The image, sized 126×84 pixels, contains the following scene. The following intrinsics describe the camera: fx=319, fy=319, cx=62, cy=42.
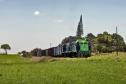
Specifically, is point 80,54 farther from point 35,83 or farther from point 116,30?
point 35,83

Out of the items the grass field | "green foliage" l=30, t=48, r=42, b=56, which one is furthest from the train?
"green foliage" l=30, t=48, r=42, b=56

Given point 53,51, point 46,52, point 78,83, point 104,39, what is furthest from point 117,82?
point 104,39

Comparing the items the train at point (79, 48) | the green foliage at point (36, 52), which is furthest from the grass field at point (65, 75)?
the green foliage at point (36, 52)

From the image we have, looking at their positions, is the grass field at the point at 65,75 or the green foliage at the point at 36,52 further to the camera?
the green foliage at the point at 36,52

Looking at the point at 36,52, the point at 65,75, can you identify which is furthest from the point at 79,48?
the point at 36,52

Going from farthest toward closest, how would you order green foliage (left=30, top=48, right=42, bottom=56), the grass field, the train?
1. green foliage (left=30, top=48, right=42, bottom=56)
2. the train
3. the grass field

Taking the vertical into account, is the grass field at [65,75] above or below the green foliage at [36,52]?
below

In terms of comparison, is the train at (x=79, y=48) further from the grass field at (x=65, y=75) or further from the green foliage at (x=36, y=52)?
the green foliage at (x=36, y=52)

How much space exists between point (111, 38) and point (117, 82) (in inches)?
5611

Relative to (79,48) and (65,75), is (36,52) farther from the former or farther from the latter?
(65,75)

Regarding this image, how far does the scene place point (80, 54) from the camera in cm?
8512

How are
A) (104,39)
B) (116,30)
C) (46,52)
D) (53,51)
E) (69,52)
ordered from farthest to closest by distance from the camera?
1. (104,39)
2. (46,52)
3. (53,51)
4. (69,52)
5. (116,30)

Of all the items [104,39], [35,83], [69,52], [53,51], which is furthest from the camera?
[104,39]

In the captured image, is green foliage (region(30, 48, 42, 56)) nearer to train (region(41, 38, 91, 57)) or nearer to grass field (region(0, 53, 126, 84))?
train (region(41, 38, 91, 57))
